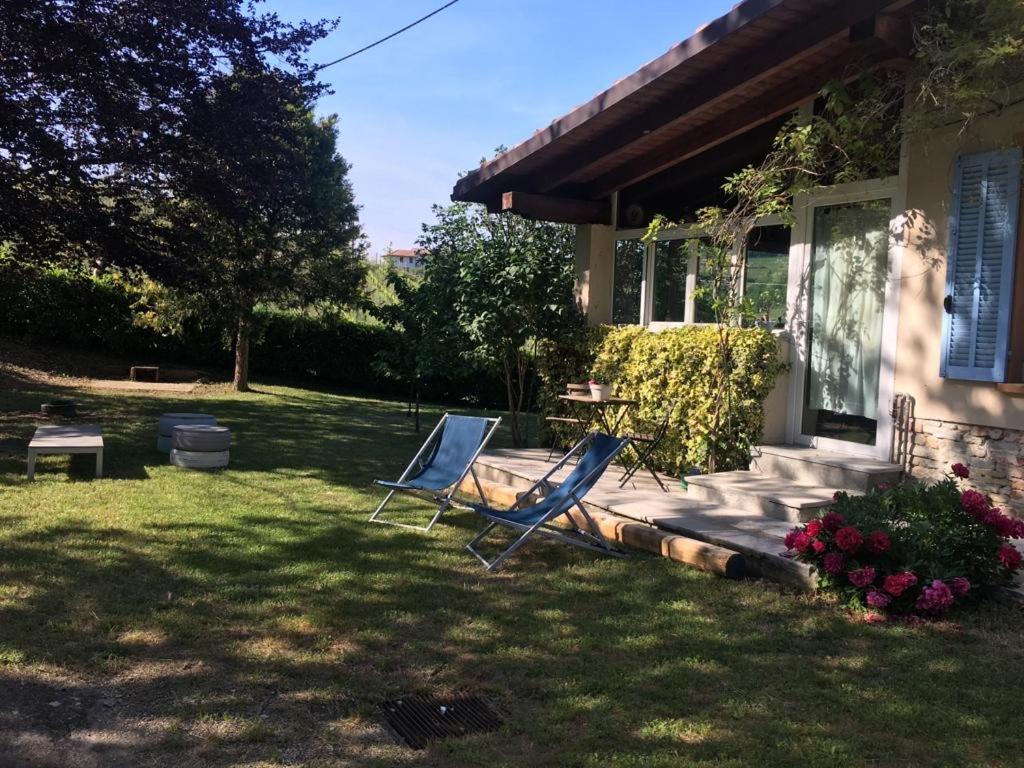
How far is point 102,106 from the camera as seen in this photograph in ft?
29.3

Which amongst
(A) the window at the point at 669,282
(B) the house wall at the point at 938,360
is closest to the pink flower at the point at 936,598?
(B) the house wall at the point at 938,360

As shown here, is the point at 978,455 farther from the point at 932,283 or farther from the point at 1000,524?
the point at 1000,524

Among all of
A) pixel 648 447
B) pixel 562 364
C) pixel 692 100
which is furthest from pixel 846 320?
pixel 562 364

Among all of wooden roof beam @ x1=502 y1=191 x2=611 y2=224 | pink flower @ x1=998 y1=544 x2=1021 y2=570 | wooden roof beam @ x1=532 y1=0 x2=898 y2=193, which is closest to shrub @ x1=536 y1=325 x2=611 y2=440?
wooden roof beam @ x1=502 y1=191 x2=611 y2=224

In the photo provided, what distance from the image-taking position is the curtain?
6242 millimetres

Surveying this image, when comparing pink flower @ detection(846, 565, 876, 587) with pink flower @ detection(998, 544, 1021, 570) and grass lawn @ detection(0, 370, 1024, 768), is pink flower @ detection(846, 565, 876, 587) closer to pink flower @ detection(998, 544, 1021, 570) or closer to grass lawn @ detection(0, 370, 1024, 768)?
grass lawn @ detection(0, 370, 1024, 768)

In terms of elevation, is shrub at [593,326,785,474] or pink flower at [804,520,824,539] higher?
shrub at [593,326,785,474]

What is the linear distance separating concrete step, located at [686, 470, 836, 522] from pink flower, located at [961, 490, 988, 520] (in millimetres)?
1279

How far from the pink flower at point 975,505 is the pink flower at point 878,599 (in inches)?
27.3

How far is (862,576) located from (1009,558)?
746 mm

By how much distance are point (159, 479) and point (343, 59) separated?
304 inches

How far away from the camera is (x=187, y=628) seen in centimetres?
377

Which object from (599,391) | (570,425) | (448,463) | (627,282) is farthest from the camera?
(627,282)

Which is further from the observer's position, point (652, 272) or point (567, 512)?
point (652, 272)
